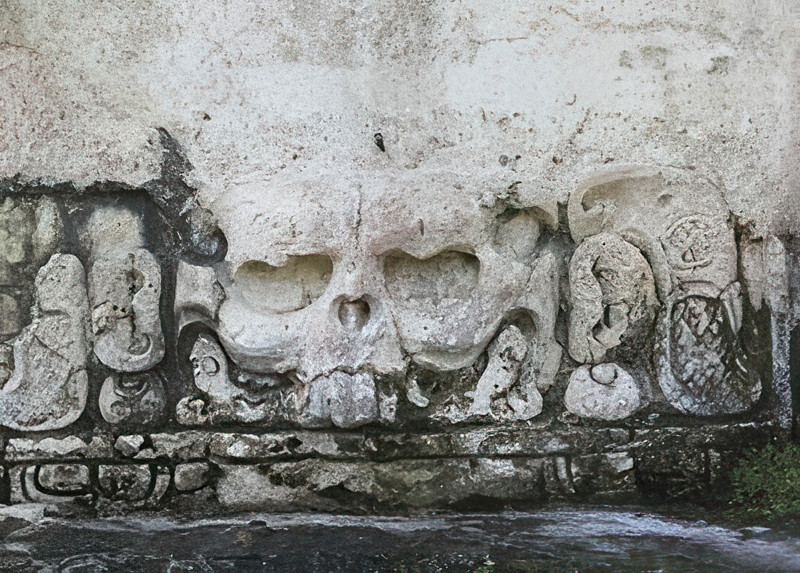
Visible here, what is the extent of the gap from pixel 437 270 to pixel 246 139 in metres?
0.67

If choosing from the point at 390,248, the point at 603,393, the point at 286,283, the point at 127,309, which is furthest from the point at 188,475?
the point at 603,393

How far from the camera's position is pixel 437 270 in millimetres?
2975

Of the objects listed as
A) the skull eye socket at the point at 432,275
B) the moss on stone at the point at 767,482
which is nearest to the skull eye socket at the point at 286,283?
the skull eye socket at the point at 432,275

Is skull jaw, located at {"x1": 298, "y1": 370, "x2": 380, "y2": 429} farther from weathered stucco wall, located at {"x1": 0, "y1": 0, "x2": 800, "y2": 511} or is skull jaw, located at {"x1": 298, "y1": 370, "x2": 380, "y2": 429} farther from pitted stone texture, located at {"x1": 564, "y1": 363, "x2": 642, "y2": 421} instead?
pitted stone texture, located at {"x1": 564, "y1": 363, "x2": 642, "y2": 421}

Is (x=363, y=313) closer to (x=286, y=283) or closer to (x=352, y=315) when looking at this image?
(x=352, y=315)

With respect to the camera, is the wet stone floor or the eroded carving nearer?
the wet stone floor

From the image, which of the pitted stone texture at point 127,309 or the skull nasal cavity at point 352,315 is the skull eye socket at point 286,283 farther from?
the pitted stone texture at point 127,309

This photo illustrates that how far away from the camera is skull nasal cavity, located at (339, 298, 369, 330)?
289 cm

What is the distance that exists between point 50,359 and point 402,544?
1.12 m

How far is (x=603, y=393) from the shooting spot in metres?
2.94

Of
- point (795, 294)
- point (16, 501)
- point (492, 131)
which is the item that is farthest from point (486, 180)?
point (16, 501)

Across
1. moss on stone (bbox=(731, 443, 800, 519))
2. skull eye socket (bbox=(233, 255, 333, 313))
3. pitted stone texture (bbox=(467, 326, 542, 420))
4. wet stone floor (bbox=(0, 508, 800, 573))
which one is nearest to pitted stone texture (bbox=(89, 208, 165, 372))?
skull eye socket (bbox=(233, 255, 333, 313))

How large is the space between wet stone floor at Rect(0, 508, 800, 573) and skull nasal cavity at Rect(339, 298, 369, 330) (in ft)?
1.82

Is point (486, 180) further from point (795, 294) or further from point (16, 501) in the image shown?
point (16, 501)
